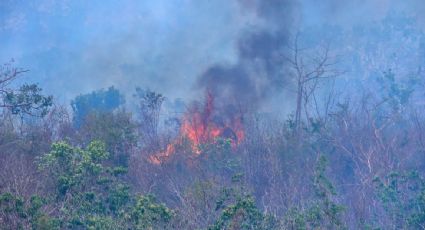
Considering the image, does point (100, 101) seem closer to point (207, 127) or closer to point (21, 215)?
point (207, 127)

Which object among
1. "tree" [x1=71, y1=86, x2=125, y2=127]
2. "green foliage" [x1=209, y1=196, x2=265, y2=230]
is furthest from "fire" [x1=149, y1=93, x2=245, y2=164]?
"green foliage" [x1=209, y1=196, x2=265, y2=230]

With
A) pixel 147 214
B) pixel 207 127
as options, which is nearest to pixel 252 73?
pixel 207 127

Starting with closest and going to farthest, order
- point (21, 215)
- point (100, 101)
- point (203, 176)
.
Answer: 1. point (21, 215)
2. point (203, 176)
3. point (100, 101)

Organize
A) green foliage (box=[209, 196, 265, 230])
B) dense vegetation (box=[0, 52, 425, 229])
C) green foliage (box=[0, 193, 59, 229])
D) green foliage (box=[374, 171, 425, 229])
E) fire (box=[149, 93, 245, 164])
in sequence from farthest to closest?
fire (box=[149, 93, 245, 164]) → green foliage (box=[374, 171, 425, 229]) → dense vegetation (box=[0, 52, 425, 229]) → green foliage (box=[209, 196, 265, 230]) → green foliage (box=[0, 193, 59, 229])

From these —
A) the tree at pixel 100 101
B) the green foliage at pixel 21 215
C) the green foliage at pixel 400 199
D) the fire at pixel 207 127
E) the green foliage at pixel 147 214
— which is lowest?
the green foliage at pixel 21 215

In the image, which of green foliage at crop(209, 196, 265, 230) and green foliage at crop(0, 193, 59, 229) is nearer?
green foliage at crop(0, 193, 59, 229)

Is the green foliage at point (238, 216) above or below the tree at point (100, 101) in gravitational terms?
below

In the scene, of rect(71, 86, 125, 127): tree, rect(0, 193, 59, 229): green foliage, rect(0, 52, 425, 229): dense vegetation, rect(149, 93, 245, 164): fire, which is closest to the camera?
rect(0, 193, 59, 229): green foliage

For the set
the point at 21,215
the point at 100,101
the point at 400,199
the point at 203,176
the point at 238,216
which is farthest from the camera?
the point at 100,101

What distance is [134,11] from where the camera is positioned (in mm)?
66688

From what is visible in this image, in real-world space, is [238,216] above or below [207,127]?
below

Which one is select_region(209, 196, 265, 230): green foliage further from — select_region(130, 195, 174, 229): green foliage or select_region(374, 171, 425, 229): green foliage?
select_region(374, 171, 425, 229): green foliage

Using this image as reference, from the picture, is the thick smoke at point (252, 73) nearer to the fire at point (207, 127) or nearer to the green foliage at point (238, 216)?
the fire at point (207, 127)

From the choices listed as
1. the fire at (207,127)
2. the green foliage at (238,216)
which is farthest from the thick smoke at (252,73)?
the green foliage at (238,216)
